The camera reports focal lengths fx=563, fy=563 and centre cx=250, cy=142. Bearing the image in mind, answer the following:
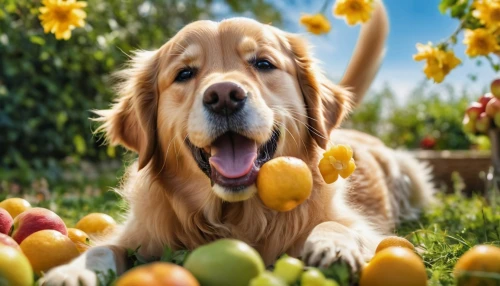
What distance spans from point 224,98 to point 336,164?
66 centimetres

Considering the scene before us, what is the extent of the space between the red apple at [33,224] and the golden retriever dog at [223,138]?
0.92 feet

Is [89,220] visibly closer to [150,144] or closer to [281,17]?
[150,144]

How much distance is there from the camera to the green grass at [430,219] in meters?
2.51

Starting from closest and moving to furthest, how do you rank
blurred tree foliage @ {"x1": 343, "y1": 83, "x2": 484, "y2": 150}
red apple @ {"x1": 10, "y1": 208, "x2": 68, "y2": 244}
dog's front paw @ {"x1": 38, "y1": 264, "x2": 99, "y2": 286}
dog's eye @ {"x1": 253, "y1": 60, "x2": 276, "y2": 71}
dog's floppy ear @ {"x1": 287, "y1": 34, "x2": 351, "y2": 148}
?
1. dog's front paw @ {"x1": 38, "y1": 264, "x2": 99, "y2": 286}
2. red apple @ {"x1": 10, "y1": 208, "x2": 68, "y2": 244}
3. dog's eye @ {"x1": 253, "y1": 60, "x2": 276, "y2": 71}
4. dog's floppy ear @ {"x1": 287, "y1": 34, "x2": 351, "y2": 148}
5. blurred tree foliage @ {"x1": 343, "y1": 83, "x2": 484, "y2": 150}

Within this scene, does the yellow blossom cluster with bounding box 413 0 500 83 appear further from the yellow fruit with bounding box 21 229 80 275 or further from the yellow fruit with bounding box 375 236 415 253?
the yellow fruit with bounding box 21 229 80 275

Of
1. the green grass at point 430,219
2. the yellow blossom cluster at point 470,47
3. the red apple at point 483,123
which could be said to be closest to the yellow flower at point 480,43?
the yellow blossom cluster at point 470,47

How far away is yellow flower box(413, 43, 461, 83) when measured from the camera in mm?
3500

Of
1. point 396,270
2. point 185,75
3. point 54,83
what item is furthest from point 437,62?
point 54,83

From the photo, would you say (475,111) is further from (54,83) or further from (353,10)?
(54,83)

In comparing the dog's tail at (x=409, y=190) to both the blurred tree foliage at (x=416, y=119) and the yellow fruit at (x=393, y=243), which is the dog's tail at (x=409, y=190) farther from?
the blurred tree foliage at (x=416, y=119)

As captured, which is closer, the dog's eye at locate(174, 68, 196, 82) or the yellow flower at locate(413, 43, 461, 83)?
the dog's eye at locate(174, 68, 196, 82)

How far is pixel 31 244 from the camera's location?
7.85 ft

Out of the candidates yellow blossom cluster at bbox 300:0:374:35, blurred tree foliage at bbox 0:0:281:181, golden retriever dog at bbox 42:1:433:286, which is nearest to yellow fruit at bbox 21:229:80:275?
golden retriever dog at bbox 42:1:433:286

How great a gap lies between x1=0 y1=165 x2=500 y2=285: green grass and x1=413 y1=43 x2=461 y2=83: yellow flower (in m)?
0.93
